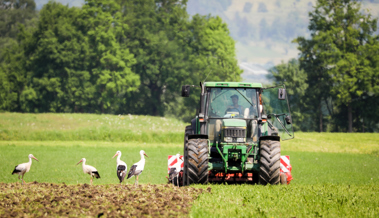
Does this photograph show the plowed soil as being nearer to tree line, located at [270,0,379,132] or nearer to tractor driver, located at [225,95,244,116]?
tractor driver, located at [225,95,244,116]

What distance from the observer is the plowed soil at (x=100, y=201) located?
8.03 metres

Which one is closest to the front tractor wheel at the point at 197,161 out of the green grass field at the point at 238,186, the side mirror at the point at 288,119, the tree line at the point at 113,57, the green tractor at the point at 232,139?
the green tractor at the point at 232,139

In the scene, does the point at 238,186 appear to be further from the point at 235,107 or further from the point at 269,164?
the point at 235,107

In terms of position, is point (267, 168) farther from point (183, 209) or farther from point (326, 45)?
point (326, 45)

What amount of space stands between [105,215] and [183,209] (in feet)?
4.85

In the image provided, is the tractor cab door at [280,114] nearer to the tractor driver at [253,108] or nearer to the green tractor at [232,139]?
the green tractor at [232,139]

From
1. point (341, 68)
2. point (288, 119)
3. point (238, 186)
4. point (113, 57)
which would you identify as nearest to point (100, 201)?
point (238, 186)

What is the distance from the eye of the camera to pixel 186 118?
233 ft

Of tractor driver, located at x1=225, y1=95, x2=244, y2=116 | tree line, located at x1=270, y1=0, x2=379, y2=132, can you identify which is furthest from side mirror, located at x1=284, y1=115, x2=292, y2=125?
tree line, located at x1=270, y1=0, x2=379, y2=132

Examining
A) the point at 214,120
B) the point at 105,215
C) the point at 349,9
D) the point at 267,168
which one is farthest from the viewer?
the point at 349,9

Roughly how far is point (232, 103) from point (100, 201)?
17.5 feet

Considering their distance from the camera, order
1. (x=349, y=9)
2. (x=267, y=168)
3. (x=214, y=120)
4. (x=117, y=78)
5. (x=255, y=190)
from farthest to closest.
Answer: (x=349, y=9)
(x=117, y=78)
(x=214, y=120)
(x=267, y=168)
(x=255, y=190)

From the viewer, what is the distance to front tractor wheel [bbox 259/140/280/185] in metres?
11.4

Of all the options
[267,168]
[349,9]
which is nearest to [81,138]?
[267,168]
